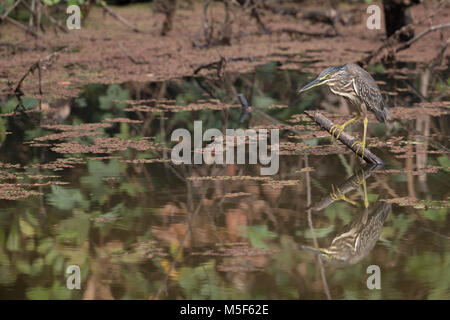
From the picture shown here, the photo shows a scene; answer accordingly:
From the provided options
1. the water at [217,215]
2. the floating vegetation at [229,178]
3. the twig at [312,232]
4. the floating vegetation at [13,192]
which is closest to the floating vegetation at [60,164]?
the water at [217,215]

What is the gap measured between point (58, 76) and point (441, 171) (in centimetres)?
502

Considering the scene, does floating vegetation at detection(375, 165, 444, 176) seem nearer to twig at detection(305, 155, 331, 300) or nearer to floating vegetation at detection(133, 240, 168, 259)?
twig at detection(305, 155, 331, 300)

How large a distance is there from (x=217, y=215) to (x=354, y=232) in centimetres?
75

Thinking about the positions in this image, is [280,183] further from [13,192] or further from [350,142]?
[13,192]

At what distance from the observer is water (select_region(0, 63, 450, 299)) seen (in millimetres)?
3627

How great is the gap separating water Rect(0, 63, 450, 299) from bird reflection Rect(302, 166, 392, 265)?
1 cm

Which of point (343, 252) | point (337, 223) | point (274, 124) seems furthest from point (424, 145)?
point (343, 252)

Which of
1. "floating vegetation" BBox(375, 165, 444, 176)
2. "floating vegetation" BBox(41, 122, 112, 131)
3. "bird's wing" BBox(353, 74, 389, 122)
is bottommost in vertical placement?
"floating vegetation" BBox(375, 165, 444, 176)

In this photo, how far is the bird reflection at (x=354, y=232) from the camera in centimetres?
393

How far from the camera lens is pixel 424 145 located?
6.01 m

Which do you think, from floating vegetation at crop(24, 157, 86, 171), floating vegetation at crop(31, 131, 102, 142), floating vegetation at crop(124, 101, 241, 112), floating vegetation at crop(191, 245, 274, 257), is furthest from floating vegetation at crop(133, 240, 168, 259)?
floating vegetation at crop(124, 101, 241, 112)

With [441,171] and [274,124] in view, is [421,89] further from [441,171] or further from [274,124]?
[441,171]

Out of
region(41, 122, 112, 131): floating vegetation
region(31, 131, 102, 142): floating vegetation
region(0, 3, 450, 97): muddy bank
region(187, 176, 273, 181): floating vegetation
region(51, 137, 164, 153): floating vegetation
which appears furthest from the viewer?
region(0, 3, 450, 97): muddy bank
